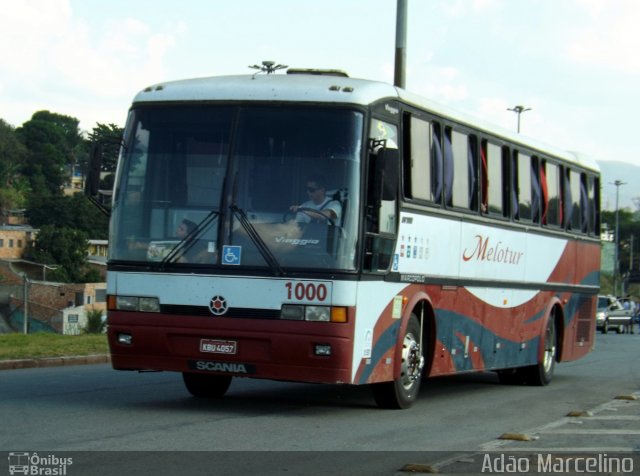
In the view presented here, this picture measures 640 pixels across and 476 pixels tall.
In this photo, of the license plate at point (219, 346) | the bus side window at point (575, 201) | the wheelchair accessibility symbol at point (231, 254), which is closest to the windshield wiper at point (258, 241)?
the wheelchair accessibility symbol at point (231, 254)

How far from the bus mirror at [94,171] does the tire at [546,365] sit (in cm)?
864

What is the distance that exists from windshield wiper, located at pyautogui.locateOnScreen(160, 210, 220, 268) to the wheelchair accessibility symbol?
11.5 inches

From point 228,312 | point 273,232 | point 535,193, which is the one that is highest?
point 535,193

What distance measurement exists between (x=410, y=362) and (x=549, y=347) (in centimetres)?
635

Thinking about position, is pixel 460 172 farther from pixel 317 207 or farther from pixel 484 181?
pixel 317 207

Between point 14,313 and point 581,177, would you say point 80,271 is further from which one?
point 581,177

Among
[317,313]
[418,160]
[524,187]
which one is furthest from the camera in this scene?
[524,187]

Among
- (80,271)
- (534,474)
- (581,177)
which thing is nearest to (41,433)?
(534,474)

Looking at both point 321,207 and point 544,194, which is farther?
point 544,194

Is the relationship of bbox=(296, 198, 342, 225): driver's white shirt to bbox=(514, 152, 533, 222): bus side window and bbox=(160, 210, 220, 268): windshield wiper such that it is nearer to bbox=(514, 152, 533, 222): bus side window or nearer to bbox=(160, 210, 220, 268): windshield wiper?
bbox=(160, 210, 220, 268): windshield wiper

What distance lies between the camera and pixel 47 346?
2148cm

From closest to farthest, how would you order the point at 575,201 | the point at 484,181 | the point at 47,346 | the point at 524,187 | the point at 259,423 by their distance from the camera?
the point at 259,423 < the point at 484,181 < the point at 524,187 < the point at 575,201 < the point at 47,346

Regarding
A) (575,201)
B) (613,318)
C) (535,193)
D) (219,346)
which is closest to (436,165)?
(219,346)

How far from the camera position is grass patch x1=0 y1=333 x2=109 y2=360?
19.8 meters
